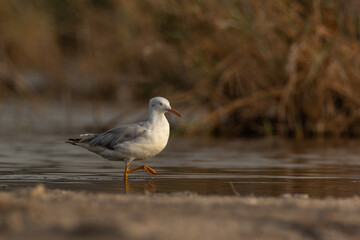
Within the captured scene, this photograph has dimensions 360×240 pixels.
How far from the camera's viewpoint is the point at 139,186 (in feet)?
28.7

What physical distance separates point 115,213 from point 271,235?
127cm

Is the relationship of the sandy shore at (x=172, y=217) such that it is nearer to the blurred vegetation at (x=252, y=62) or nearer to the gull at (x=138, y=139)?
the gull at (x=138, y=139)

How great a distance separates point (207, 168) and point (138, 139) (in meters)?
1.87

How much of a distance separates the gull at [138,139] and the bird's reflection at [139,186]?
11.8 inches

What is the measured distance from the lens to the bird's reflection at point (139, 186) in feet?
27.4

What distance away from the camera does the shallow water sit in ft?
28.3

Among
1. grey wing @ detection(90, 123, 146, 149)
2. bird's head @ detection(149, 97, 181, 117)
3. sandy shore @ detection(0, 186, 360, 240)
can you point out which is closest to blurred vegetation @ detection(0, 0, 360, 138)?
bird's head @ detection(149, 97, 181, 117)

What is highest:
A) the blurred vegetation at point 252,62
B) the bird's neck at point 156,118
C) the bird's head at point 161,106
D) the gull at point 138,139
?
the blurred vegetation at point 252,62

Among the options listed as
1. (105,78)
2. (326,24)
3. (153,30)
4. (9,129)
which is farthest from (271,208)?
(105,78)

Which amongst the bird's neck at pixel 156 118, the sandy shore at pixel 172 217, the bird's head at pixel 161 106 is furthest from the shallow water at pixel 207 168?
the sandy shore at pixel 172 217

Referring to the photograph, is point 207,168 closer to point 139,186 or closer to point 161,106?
point 161,106

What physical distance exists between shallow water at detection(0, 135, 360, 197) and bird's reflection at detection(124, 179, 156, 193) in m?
0.01

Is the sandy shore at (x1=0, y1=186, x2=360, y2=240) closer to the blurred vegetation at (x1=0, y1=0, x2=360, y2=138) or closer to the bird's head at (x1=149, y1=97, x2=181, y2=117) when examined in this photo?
the bird's head at (x1=149, y1=97, x2=181, y2=117)

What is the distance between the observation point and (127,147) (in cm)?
927
